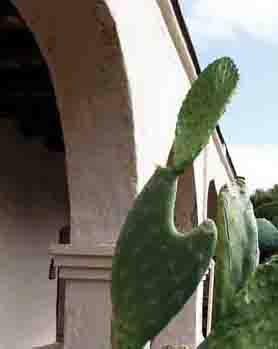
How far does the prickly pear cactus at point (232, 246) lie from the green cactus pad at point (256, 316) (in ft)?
0.11

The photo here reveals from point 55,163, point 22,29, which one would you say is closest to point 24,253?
point 55,163

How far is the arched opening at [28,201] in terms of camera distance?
13.3 feet

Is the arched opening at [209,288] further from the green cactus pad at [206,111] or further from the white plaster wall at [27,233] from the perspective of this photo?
the green cactus pad at [206,111]

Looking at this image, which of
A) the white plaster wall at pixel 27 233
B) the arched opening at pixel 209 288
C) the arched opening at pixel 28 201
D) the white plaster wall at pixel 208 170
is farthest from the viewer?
the arched opening at pixel 209 288

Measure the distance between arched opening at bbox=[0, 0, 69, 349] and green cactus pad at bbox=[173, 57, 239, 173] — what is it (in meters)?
2.30

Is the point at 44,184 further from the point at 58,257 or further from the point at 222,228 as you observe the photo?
the point at 222,228

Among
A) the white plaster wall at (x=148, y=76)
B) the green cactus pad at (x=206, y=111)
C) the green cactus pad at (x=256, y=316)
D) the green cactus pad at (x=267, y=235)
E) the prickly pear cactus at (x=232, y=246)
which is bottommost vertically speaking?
the green cactus pad at (x=256, y=316)

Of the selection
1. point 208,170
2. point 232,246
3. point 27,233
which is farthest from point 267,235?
point 232,246

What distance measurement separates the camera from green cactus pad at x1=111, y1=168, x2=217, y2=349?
123 cm

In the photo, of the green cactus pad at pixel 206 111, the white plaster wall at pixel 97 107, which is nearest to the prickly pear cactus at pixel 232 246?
the green cactus pad at pixel 206 111

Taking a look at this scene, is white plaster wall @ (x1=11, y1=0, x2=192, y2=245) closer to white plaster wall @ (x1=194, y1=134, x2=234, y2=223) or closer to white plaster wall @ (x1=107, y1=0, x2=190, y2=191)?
white plaster wall @ (x1=107, y1=0, x2=190, y2=191)

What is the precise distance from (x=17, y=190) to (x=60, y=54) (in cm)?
241

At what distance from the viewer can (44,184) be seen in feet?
17.6

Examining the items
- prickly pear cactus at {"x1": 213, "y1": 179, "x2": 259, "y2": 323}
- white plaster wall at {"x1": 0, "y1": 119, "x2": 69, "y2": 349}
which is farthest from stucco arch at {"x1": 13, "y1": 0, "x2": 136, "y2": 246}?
white plaster wall at {"x1": 0, "y1": 119, "x2": 69, "y2": 349}
